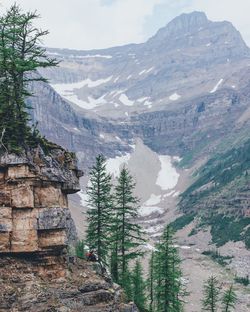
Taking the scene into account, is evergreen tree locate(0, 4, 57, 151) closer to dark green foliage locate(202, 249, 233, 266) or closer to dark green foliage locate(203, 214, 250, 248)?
dark green foliage locate(202, 249, 233, 266)

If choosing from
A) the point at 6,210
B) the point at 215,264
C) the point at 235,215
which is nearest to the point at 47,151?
the point at 6,210

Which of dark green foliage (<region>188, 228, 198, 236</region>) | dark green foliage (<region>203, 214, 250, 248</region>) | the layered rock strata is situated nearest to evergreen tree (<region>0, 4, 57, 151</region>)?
the layered rock strata

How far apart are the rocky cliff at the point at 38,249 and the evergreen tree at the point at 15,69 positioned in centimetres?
167

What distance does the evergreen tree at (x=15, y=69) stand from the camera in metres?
35.8

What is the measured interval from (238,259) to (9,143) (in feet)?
376

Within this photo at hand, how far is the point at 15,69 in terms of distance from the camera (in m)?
35.9

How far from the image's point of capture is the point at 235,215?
596 ft

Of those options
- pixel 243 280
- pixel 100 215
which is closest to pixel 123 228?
pixel 100 215

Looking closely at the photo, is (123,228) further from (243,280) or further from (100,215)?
(243,280)

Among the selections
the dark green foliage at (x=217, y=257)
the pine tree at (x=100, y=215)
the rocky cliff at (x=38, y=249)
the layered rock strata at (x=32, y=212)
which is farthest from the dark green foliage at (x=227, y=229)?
the layered rock strata at (x=32, y=212)

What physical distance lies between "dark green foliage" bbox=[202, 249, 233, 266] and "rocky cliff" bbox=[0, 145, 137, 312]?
105 meters

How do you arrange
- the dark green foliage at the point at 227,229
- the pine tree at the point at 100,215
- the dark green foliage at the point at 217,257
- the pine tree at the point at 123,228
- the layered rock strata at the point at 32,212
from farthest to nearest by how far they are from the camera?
the dark green foliage at the point at 227,229
the dark green foliage at the point at 217,257
the pine tree at the point at 123,228
the pine tree at the point at 100,215
the layered rock strata at the point at 32,212

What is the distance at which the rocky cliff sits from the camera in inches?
1307

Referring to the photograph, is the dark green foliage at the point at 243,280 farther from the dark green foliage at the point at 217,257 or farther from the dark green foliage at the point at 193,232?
the dark green foliage at the point at 193,232
